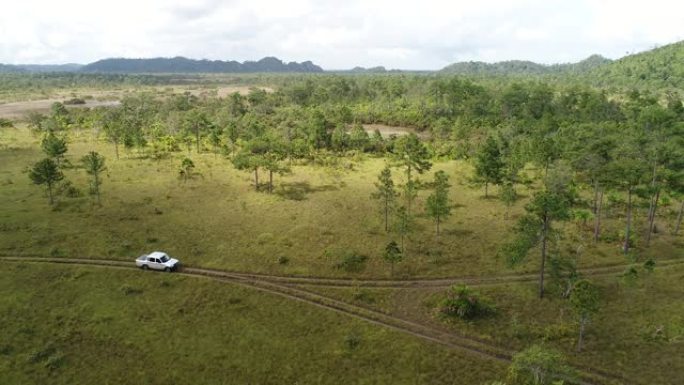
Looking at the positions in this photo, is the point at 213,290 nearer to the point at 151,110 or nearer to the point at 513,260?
the point at 513,260

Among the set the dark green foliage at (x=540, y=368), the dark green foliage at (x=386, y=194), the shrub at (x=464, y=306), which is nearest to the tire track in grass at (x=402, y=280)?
the shrub at (x=464, y=306)

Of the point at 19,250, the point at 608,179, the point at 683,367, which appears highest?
the point at 608,179

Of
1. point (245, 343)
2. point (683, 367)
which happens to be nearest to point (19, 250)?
point (245, 343)

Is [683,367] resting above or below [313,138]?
below

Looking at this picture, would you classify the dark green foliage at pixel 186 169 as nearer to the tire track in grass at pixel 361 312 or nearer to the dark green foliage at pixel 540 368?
the tire track in grass at pixel 361 312

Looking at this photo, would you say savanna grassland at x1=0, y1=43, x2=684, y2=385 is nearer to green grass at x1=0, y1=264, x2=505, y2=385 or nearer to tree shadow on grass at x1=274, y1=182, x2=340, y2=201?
green grass at x1=0, y1=264, x2=505, y2=385

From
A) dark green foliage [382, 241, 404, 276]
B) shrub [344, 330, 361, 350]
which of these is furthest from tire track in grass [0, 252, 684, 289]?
shrub [344, 330, 361, 350]

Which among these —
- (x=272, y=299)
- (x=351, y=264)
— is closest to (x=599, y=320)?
(x=351, y=264)
